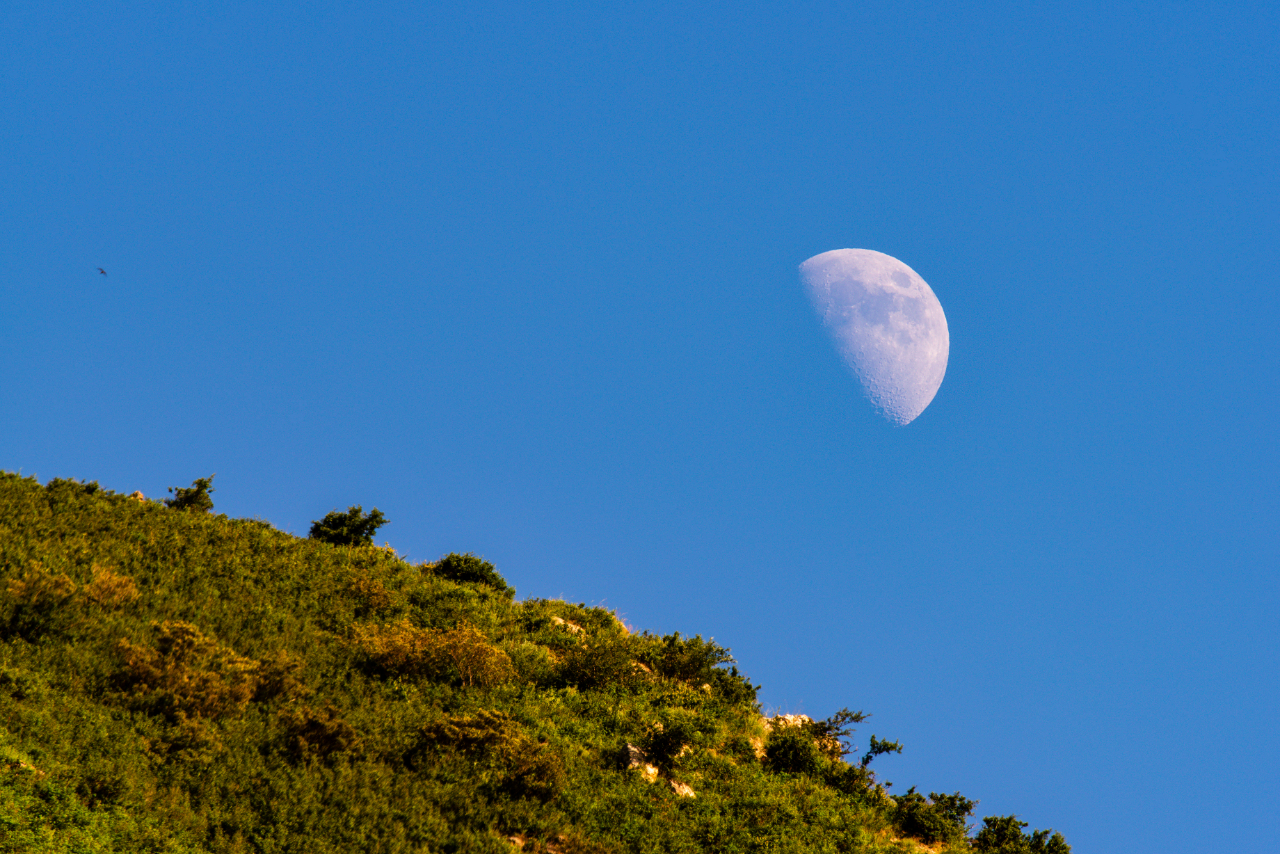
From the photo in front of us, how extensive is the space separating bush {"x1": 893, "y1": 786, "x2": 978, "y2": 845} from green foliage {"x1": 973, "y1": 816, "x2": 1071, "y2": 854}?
65cm

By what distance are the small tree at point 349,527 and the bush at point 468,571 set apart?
3135mm

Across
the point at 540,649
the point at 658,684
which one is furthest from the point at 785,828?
the point at 540,649

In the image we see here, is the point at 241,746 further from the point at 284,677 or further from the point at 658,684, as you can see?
the point at 658,684

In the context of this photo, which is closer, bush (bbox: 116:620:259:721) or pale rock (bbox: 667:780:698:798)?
bush (bbox: 116:620:259:721)

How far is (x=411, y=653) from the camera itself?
24.3 m

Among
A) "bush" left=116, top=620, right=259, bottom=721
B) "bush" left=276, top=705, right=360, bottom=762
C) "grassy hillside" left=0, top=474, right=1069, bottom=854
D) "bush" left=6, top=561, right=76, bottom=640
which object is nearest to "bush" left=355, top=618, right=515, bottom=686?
"grassy hillside" left=0, top=474, right=1069, bottom=854

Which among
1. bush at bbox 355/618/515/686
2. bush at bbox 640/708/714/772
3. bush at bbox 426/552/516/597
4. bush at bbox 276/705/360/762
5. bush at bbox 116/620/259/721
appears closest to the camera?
bush at bbox 116/620/259/721

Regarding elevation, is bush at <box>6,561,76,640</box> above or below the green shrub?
below

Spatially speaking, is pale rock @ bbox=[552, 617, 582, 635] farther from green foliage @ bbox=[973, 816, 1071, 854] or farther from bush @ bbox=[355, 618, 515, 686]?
green foliage @ bbox=[973, 816, 1071, 854]

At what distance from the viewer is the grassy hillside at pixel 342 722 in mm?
16547

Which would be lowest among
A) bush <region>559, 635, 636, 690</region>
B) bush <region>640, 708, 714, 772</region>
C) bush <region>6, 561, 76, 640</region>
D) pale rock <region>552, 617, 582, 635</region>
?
bush <region>6, 561, 76, 640</region>

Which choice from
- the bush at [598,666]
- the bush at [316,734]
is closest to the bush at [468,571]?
the bush at [598,666]

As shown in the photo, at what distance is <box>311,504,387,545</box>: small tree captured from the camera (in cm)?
3466

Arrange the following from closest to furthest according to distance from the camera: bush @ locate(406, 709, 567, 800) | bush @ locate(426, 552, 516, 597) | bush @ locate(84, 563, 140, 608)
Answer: bush @ locate(406, 709, 567, 800) → bush @ locate(84, 563, 140, 608) → bush @ locate(426, 552, 516, 597)
